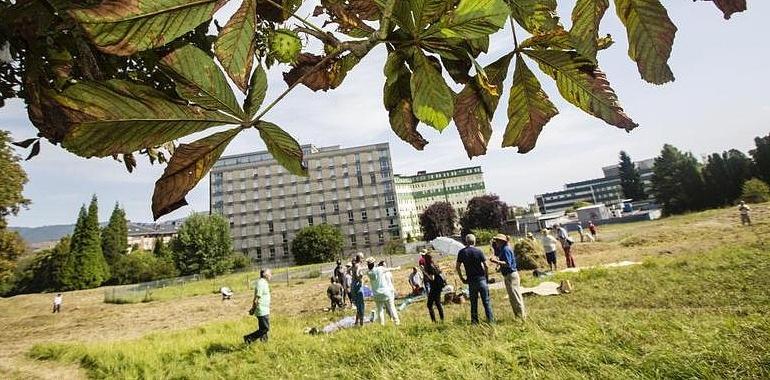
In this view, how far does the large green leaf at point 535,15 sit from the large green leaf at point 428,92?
8.4 inches

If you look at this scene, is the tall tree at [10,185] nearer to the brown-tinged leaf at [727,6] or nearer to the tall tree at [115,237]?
the tall tree at [115,237]

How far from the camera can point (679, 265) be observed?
10.9m

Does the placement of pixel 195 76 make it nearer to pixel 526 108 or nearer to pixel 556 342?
pixel 526 108

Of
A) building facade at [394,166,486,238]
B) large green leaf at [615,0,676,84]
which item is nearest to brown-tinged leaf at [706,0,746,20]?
large green leaf at [615,0,676,84]

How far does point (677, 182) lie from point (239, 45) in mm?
60125

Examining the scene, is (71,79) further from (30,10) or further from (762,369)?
(762,369)

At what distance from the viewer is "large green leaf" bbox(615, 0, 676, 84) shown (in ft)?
2.01

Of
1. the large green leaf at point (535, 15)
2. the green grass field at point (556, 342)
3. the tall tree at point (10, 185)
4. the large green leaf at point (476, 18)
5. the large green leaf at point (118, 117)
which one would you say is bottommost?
the green grass field at point (556, 342)

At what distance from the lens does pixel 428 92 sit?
25.9 inches

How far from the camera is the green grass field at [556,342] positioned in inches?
177

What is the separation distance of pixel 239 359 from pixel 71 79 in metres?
8.01

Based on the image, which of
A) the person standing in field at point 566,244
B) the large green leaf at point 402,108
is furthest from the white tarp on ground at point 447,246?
the large green leaf at point 402,108

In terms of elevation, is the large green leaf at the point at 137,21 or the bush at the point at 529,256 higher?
the large green leaf at the point at 137,21

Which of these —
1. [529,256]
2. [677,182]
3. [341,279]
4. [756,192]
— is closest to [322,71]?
[341,279]
